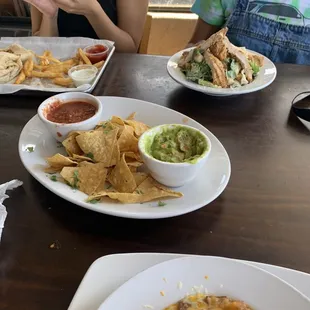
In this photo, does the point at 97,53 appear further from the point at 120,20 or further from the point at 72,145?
the point at 72,145

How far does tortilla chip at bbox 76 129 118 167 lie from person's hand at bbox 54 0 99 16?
95cm

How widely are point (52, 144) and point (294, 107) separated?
Result: 2.74 ft

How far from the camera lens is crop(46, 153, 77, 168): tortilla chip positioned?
41.7 inches

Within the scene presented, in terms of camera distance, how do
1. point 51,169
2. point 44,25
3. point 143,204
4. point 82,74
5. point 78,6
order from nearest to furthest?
point 143,204
point 51,169
point 82,74
point 78,6
point 44,25

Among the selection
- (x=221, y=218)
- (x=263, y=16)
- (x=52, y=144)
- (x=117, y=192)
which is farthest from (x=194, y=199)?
(x=263, y=16)

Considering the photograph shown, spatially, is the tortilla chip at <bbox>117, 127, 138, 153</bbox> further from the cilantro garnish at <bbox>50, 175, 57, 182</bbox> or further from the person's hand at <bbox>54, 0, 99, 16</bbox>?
the person's hand at <bbox>54, 0, 99, 16</bbox>

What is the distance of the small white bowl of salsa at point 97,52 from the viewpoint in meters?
1.77

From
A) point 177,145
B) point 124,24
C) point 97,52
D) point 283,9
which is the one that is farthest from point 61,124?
point 283,9

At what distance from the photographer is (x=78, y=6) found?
73.5 inches

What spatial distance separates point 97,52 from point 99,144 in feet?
2.82

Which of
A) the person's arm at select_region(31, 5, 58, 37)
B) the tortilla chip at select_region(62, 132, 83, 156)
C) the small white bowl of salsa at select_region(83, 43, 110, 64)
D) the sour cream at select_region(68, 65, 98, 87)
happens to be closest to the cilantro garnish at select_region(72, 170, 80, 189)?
the tortilla chip at select_region(62, 132, 83, 156)

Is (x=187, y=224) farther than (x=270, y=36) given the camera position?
No

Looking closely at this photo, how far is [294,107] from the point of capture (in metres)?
1.42

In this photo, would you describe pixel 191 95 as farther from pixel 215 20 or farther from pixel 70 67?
pixel 215 20
